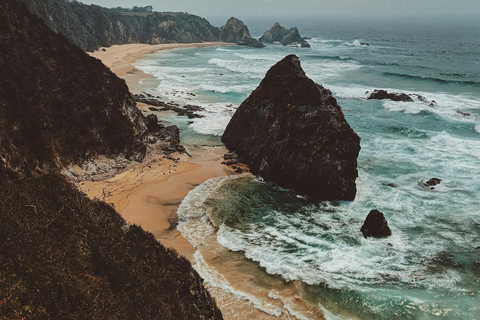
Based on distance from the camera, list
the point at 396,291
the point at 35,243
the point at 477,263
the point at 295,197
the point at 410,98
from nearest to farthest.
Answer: the point at 35,243, the point at 396,291, the point at 477,263, the point at 295,197, the point at 410,98

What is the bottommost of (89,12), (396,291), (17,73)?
(396,291)

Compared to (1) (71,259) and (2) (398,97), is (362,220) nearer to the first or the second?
(1) (71,259)

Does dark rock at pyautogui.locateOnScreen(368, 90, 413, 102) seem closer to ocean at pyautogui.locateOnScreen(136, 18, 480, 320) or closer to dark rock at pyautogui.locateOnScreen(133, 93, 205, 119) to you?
ocean at pyautogui.locateOnScreen(136, 18, 480, 320)

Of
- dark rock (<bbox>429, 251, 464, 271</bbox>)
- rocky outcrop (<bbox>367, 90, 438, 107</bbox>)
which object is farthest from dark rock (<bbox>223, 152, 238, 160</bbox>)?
rocky outcrop (<bbox>367, 90, 438, 107</bbox>)

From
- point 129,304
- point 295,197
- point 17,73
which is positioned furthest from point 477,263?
→ point 17,73

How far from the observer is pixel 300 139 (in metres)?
22.0

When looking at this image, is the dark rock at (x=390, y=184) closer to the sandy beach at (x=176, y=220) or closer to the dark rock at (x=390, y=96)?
the sandy beach at (x=176, y=220)

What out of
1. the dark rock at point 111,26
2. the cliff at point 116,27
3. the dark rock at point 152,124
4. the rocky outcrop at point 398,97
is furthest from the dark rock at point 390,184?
the cliff at point 116,27

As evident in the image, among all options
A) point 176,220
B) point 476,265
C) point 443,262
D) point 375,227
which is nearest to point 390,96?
point 375,227

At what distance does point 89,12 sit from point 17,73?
330 feet

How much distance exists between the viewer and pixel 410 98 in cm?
4644

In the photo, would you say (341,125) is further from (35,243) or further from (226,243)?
(35,243)

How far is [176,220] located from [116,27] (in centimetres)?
10857

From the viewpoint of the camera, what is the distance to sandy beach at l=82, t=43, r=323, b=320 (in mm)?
12242
